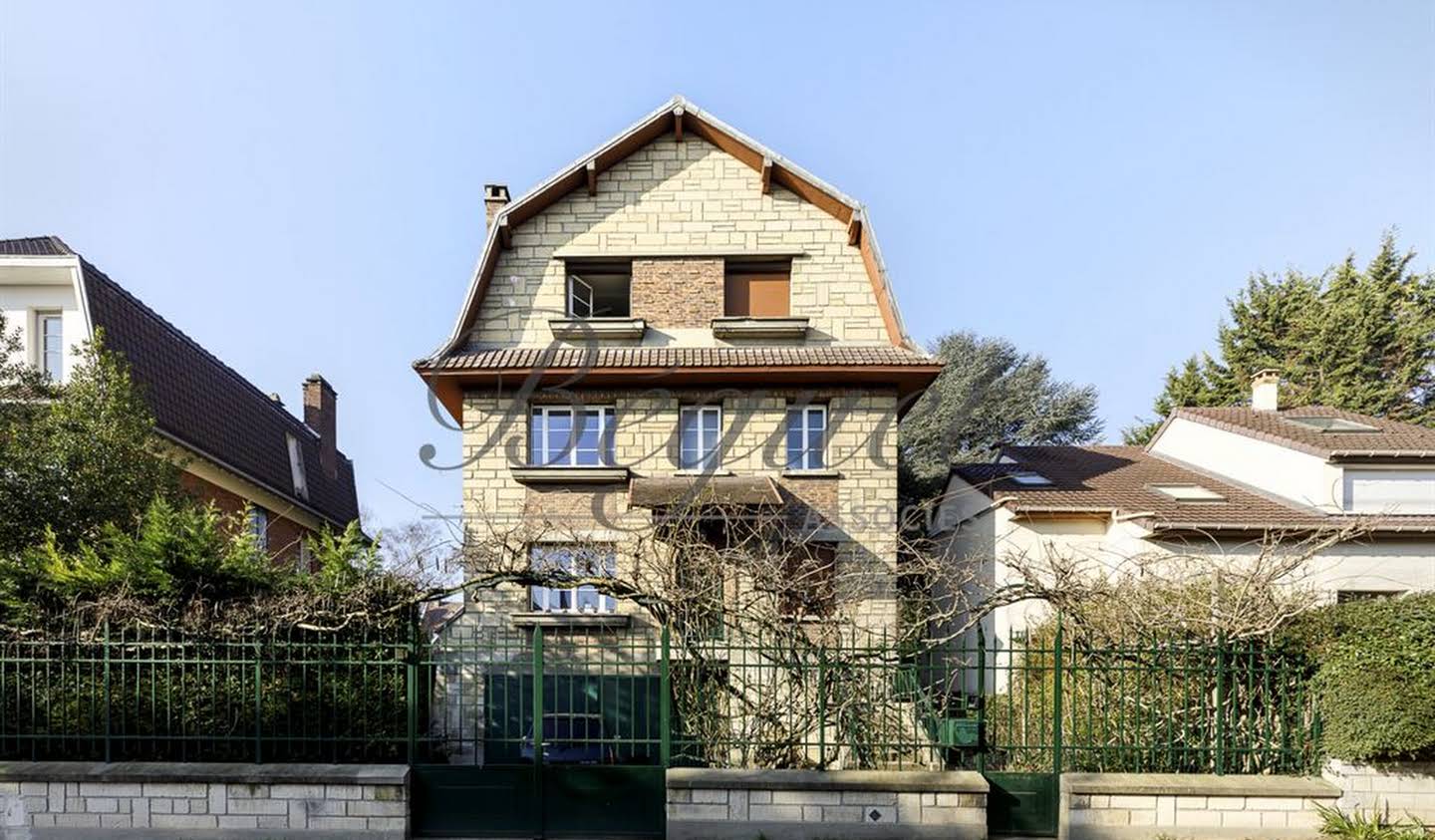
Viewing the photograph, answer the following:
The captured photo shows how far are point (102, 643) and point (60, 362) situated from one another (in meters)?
9.21

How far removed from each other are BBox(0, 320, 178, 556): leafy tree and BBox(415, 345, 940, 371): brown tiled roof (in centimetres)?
386

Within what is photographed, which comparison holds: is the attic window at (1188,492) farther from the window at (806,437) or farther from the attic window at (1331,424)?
the window at (806,437)

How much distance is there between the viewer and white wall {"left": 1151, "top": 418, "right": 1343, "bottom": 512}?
1330cm

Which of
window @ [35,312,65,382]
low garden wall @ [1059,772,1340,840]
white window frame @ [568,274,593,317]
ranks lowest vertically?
low garden wall @ [1059,772,1340,840]

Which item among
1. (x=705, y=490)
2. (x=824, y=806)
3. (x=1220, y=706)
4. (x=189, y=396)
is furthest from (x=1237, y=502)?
(x=189, y=396)

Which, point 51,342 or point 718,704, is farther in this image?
point 51,342

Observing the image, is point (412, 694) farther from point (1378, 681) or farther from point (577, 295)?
point (1378, 681)

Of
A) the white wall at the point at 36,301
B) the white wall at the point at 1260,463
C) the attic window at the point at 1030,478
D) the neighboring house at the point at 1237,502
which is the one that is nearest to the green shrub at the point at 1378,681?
the neighboring house at the point at 1237,502

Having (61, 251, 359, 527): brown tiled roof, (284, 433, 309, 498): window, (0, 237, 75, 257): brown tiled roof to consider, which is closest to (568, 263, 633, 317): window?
(61, 251, 359, 527): brown tiled roof

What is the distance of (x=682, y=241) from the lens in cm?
1298

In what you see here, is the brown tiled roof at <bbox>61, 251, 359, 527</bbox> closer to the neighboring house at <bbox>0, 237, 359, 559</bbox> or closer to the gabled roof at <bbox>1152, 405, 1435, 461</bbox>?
the neighboring house at <bbox>0, 237, 359, 559</bbox>

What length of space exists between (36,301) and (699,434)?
1261cm

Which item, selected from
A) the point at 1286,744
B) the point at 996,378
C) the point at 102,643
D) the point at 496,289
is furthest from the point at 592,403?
the point at 996,378

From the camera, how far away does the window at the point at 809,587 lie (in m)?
8.64
